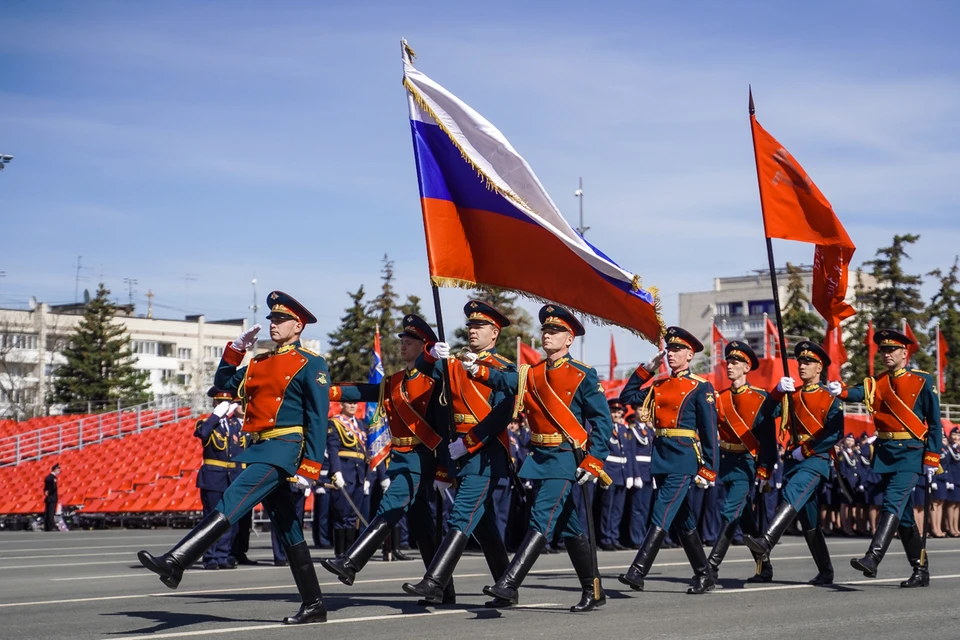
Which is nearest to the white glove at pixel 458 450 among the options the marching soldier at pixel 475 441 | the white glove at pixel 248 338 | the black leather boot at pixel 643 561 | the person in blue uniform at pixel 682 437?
the marching soldier at pixel 475 441

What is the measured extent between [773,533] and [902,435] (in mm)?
1659

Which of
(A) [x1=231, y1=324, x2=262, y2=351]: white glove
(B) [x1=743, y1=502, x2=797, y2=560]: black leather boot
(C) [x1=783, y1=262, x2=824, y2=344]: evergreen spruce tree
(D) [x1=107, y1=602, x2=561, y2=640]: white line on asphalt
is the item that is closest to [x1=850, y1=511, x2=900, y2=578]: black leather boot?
(B) [x1=743, y1=502, x2=797, y2=560]: black leather boot

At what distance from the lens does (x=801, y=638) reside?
770 cm

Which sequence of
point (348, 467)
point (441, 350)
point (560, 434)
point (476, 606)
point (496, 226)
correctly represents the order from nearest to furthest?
point (441, 350) < point (560, 434) < point (476, 606) < point (496, 226) < point (348, 467)

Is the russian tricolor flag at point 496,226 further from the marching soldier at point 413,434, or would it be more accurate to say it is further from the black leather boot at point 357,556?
the black leather boot at point 357,556

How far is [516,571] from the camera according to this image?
28.5 ft

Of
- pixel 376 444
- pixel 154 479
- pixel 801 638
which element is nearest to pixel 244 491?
pixel 801 638

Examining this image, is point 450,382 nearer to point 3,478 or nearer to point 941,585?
point 941,585

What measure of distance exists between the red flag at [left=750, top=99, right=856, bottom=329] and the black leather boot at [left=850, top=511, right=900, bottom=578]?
179 centimetres

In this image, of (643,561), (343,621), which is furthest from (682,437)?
(343,621)

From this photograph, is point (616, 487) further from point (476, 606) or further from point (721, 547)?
point (476, 606)

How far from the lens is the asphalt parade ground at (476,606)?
7.91m

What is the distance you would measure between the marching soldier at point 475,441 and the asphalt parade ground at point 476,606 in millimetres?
464

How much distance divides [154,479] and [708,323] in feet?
284
